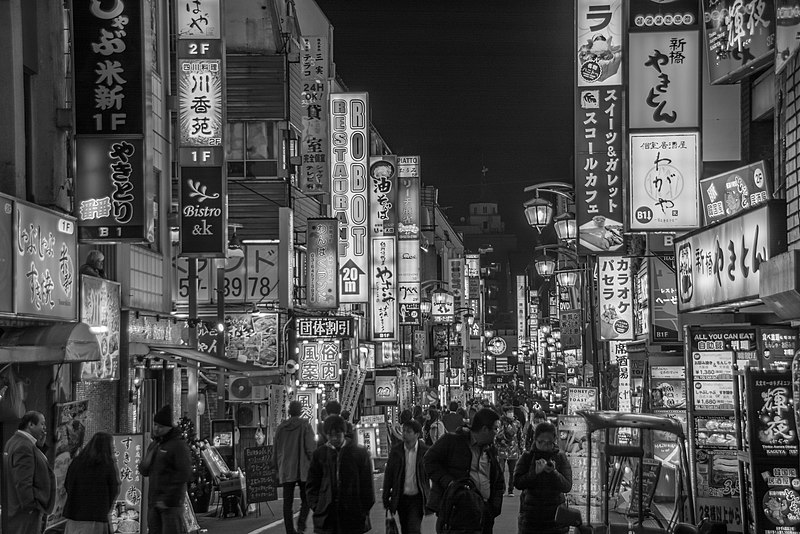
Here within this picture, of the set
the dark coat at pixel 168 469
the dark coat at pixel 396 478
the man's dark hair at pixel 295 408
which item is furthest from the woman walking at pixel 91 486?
the man's dark hair at pixel 295 408

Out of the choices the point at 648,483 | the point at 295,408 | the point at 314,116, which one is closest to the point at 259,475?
the point at 295,408

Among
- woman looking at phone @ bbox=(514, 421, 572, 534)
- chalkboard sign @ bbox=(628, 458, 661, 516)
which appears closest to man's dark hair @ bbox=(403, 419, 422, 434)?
woman looking at phone @ bbox=(514, 421, 572, 534)

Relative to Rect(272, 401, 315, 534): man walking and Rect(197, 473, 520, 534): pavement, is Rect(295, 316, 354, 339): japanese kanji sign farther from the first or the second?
Rect(272, 401, 315, 534): man walking

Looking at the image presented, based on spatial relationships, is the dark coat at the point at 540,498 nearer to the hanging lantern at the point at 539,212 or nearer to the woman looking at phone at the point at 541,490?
the woman looking at phone at the point at 541,490

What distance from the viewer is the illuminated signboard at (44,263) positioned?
14719 mm

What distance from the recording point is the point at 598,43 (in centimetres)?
2358

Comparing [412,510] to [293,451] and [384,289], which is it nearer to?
[293,451]

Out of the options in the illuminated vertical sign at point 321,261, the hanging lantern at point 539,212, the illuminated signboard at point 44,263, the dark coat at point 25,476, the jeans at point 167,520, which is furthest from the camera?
the illuminated vertical sign at point 321,261

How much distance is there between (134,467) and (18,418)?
6.34 ft

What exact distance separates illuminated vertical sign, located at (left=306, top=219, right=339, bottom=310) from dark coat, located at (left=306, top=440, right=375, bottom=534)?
76.8ft

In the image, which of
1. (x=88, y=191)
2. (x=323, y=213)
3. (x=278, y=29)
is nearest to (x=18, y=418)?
(x=88, y=191)

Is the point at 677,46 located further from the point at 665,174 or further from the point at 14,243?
the point at 14,243

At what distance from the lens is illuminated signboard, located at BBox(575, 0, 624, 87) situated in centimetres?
2358

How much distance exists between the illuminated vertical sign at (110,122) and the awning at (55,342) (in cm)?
195
